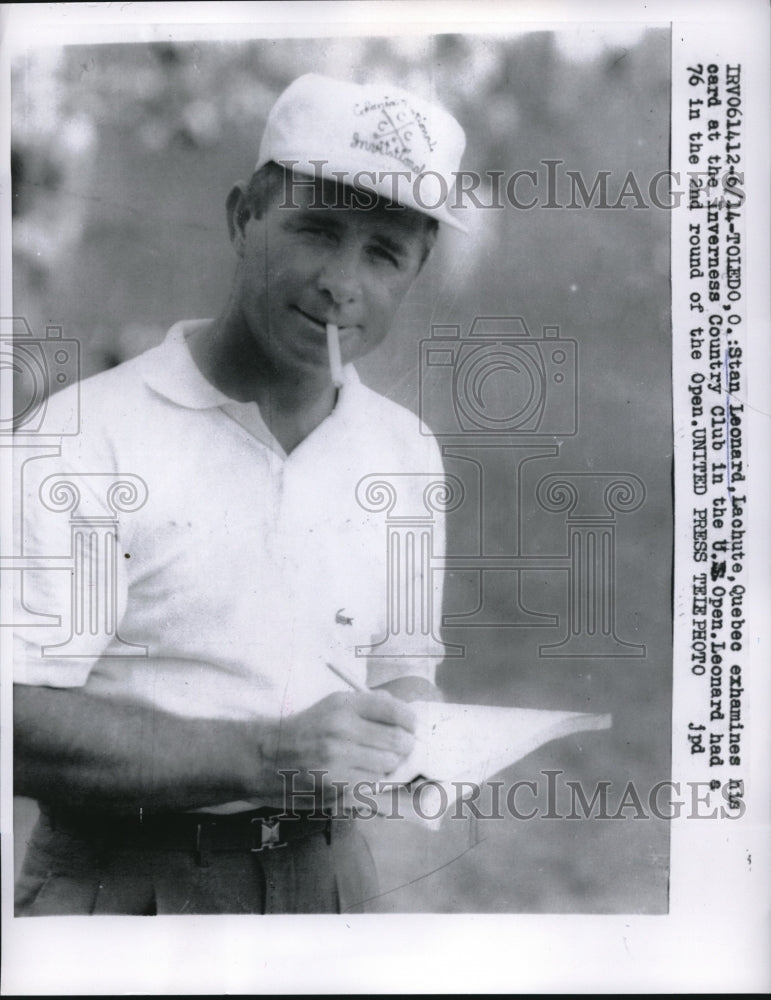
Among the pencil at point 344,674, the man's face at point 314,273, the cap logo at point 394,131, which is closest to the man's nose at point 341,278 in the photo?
the man's face at point 314,273

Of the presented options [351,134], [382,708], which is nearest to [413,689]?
[382,708]

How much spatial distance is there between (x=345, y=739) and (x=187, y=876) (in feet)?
0.75

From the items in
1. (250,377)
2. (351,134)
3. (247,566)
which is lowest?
(247,566)

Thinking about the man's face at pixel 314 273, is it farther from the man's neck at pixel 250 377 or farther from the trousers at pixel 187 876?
the trousers at pixel 187 876

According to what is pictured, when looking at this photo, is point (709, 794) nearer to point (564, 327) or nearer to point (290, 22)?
point (564, 327)

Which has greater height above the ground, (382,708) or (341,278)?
(341,278)

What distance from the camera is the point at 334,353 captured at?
1.25 meters

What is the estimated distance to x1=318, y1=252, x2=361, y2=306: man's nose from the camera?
124 cm

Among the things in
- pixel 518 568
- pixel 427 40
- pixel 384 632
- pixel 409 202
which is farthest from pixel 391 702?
pixel 427 40

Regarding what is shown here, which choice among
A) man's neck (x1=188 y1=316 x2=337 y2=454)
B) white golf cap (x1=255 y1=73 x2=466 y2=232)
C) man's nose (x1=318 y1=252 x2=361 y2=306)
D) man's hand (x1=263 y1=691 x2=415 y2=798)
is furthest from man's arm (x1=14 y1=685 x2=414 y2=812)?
white golf cap (x1=255 y1=73 x2=466 y2=232)

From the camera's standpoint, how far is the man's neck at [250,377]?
1.25 meters

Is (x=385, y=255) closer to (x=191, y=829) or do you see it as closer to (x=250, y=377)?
(x=250, y=377)

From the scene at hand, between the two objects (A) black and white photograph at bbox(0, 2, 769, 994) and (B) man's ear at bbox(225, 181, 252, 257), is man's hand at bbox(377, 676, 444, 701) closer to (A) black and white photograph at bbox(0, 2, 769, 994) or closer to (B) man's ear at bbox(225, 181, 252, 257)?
(A) black and white photograph at bbox(0, 2, 769, 994)

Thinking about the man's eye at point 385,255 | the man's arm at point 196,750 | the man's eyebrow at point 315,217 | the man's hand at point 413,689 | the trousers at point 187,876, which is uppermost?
the man's eyebrow at point 315,217
